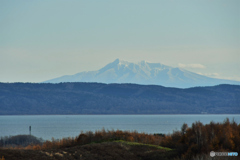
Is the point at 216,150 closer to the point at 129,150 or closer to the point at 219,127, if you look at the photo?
the point at 219,127

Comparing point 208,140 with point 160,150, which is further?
point 160,150

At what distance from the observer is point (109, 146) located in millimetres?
21406

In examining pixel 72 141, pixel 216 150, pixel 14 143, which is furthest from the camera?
pixel 14 143

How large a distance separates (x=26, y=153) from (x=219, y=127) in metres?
9.54

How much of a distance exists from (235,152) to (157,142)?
7.79m

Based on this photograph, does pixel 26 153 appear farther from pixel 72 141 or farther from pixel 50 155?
pixel 72 141

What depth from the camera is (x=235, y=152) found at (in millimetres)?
18641

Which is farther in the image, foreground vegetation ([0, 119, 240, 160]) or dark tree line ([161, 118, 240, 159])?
dark tree line ([161, 118, 240, 159])

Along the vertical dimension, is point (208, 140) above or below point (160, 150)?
above

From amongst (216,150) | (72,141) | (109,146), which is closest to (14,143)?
(72,141)

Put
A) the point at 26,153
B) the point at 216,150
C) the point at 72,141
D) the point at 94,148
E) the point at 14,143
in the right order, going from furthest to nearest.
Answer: the point at 14,143 < the point at 72,141 < the point at 94,148 < the point at 216,150 < the point at 26,153

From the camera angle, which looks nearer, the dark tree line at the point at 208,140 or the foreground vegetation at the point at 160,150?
the foreground vegetation at the point at 160,150

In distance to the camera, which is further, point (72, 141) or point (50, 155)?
point (72, 141)

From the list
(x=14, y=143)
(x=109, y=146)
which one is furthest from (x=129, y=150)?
(x=14, y=143)
